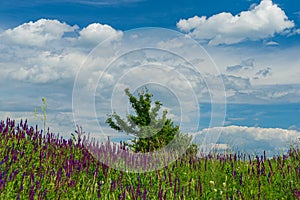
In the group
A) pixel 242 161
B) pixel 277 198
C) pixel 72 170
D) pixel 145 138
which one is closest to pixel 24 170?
pixel 72 170

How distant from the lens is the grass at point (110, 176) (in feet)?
21.5

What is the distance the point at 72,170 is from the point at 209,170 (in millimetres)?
2895

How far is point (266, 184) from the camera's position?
24.9ft

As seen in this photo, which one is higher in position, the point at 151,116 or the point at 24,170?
the point at 151,116

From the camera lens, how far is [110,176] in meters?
8.00

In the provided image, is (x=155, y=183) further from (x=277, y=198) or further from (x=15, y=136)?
(x=15, y=136)

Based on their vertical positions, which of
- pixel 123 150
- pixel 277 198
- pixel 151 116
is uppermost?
pixel 151 116

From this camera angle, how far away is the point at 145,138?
1897cm

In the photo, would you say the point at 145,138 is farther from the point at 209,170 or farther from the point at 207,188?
the point at 207,188

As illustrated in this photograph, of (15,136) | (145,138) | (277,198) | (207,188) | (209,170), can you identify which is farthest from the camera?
(145,138)

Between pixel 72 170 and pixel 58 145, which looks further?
pixel 58 145

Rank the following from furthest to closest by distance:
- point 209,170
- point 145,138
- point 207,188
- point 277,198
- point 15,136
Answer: point 145,138 < point 15,136 < point 209,170 < point 207,188 < point 277,198

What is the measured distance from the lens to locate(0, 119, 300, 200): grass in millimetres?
6551

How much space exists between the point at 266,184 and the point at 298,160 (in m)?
2.60
